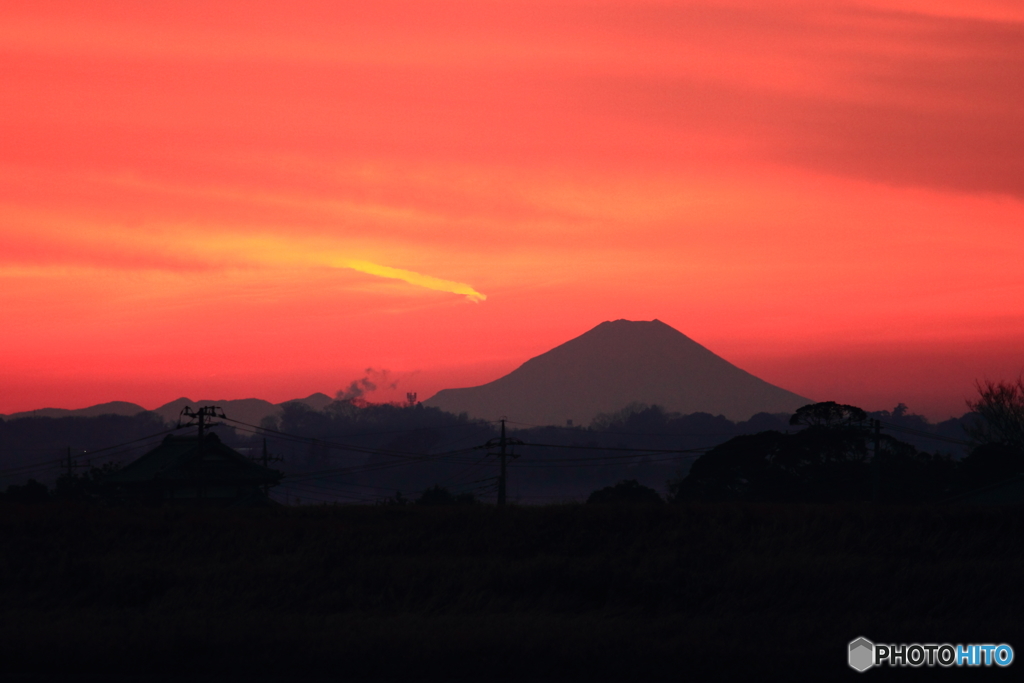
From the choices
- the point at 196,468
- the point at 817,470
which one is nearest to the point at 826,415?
the point at 817,470

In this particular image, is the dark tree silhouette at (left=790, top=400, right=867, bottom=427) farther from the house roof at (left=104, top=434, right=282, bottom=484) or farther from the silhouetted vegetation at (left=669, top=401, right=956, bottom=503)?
the house roof at (left=104, top=434, right=282, bottom=484)

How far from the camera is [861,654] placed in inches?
520

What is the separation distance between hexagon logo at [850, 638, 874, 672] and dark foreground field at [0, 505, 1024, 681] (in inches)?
7.3

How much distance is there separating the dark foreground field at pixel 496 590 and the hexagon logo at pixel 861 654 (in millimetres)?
186

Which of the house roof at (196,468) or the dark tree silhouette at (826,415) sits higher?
the dark tree silhouette at (826,415)

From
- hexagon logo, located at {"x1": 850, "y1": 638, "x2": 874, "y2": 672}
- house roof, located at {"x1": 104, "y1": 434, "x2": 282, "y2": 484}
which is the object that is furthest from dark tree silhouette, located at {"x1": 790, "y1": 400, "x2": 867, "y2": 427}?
hexagon logo, located at {"x1": 850, "y1": 638, "x2": 874, "y2": 672}

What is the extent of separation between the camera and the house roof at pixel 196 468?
70125 mm

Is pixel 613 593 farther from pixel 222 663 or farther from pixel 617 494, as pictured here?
pixel 617 494

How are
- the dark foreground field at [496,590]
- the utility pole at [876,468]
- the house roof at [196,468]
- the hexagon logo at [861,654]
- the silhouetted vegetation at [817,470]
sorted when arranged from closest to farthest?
the hexagon logo at [861,654] < the dark foreground field at [496,590] < the utility pole at [876,468] < the silhouetted vegetation at [817,470] < the house roof at [196,468]

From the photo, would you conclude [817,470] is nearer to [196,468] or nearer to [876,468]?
[876,468]

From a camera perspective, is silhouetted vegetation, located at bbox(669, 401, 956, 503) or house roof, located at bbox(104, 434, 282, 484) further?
house roof, located at bbox(104, 434, 282, 484)

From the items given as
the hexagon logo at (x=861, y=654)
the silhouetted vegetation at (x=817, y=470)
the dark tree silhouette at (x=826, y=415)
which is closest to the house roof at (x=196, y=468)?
the silhouetted vegetation at (x=817, y=470)

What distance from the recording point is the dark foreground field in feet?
42.9

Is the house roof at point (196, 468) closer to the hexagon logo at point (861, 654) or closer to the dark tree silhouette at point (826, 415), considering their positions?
the dark tree silhouette at point (826, 415)
